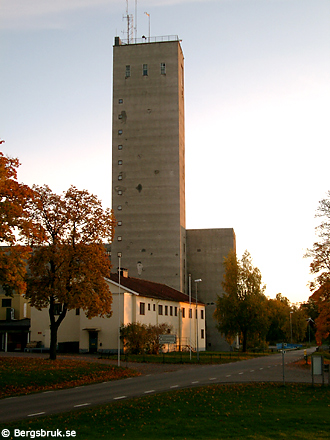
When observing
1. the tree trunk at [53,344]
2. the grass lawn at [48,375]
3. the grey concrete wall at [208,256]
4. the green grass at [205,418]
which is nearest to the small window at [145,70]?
the grey concrete wall at [208,256]

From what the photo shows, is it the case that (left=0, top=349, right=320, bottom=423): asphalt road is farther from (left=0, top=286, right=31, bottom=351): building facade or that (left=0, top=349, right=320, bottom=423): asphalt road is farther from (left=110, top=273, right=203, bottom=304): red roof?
(left=0, top=286, right=31, bottom=351): building facade

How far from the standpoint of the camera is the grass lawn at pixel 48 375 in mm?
25812

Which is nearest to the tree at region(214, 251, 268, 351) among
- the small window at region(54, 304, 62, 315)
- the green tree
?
the small window at region(54, 304, 62, 315)

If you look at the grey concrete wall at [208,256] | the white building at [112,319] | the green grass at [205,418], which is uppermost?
the grey concrete wall at [208,256]

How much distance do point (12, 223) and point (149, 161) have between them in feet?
206

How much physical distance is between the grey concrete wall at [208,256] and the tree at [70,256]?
55366 millimetres

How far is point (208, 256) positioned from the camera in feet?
311

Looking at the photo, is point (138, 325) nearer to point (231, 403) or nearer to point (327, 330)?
point (327, 330)

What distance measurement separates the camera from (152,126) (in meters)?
92.8

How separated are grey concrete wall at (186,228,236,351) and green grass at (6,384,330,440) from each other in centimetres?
7331

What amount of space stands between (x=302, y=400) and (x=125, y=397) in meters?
7.07

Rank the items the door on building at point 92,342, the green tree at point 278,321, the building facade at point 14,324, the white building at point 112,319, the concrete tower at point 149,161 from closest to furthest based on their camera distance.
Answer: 1. the white building at point 112,319
2. the door on building at point 92,342
3. the building facade at point 14,324
4. the concrete tower at point 149,161
5. the green tree at point 278,321

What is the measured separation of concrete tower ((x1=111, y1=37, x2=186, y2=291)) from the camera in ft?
288

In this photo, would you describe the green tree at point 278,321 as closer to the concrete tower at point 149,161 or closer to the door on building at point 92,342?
the concrete tower at point 149,161
